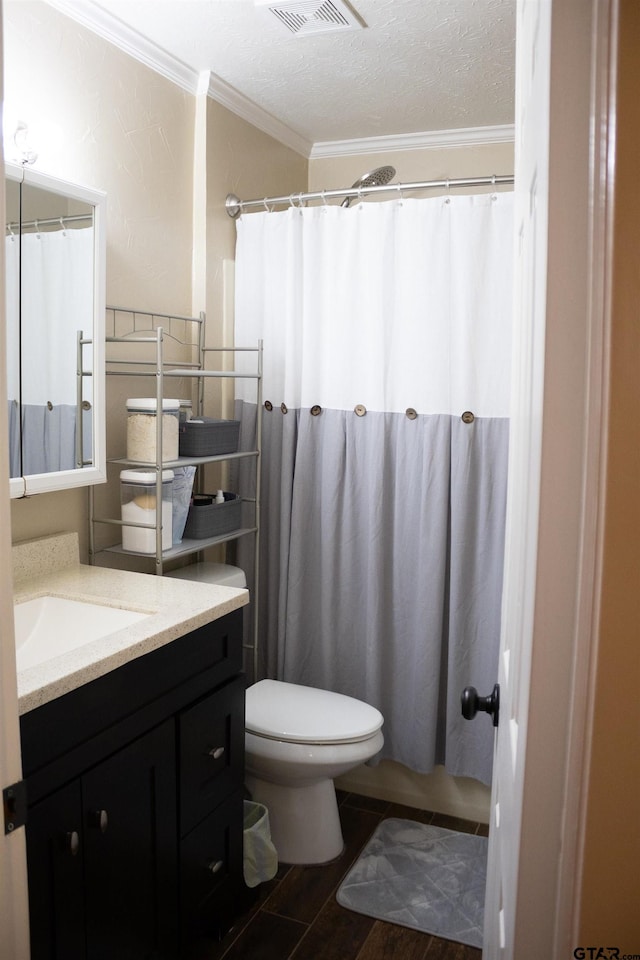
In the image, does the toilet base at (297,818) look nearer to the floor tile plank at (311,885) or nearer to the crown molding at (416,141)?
the floor tile plank at (311,885)

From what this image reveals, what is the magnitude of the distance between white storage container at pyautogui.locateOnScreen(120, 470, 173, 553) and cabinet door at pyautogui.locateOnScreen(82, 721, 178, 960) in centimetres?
65

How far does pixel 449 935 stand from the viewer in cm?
215

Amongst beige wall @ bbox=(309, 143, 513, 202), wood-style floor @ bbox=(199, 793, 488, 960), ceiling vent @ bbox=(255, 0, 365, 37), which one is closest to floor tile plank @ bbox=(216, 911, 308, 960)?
wood-style floor @ bbox=(199, 793, 488, 960)

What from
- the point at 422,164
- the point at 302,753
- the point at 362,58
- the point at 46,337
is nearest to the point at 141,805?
the point at 302,753

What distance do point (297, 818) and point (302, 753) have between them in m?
0.30

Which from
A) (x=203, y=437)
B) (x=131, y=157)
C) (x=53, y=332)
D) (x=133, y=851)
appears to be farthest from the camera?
(x=203, y=437)

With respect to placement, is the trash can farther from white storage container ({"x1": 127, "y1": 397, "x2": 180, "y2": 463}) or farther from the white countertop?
white storage container ({"x1": 127, "y1": 397, "x2": 180, "y2": 463})

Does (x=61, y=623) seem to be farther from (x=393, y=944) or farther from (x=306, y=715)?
(x=393, y=944)

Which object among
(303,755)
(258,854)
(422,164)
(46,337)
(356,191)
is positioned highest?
(422,164)

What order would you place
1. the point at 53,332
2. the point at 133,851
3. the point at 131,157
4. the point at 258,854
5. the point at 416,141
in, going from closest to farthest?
the point at 133,851 < the point at 53,332 < the point at 258,854 < the point at 131,157 < the point at 416,141

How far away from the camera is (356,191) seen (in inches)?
103

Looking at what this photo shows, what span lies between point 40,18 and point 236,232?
3.28 ft

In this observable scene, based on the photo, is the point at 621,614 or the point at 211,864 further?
the point at 211,864

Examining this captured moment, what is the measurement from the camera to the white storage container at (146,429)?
7.48 feet
